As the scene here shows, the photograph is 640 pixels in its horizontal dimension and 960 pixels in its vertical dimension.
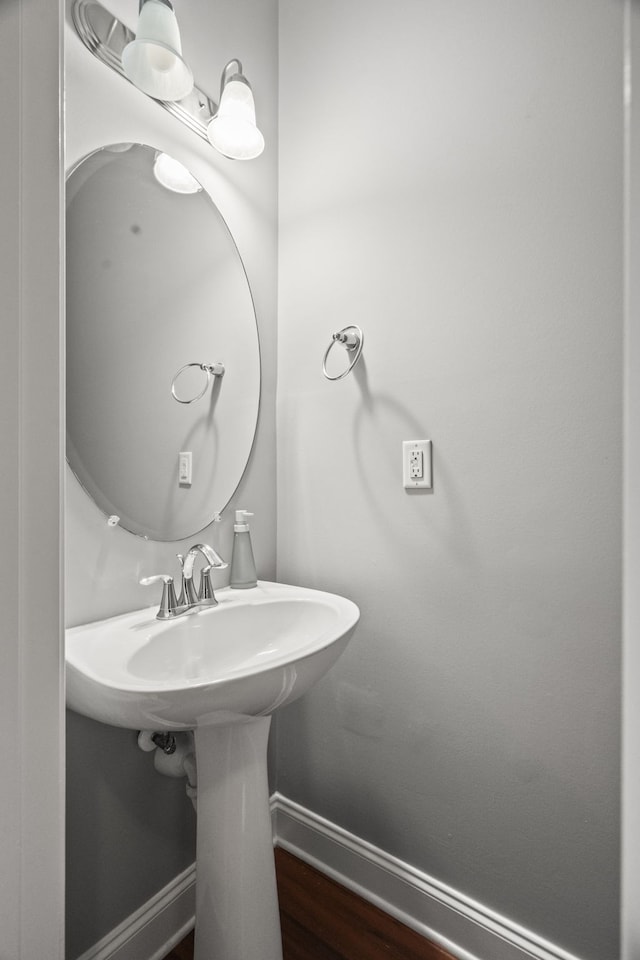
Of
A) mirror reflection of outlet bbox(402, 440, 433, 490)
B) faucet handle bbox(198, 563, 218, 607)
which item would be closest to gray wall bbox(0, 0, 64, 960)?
faucet handle bbox(198, 563, 218, 607)

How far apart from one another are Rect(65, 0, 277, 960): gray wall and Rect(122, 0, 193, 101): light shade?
0.17ft

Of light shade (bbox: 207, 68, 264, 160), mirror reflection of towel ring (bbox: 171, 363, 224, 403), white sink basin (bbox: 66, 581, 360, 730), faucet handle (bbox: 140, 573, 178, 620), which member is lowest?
white sink basin (bbox: 66, 581, 360, 730)

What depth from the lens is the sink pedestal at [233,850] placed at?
85cm

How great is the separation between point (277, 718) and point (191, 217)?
142 cm

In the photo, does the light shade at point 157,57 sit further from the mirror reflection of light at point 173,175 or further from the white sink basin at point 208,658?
the white sink basin at point 208,658

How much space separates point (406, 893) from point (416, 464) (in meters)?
1.03

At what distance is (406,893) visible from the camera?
1062 millimetres

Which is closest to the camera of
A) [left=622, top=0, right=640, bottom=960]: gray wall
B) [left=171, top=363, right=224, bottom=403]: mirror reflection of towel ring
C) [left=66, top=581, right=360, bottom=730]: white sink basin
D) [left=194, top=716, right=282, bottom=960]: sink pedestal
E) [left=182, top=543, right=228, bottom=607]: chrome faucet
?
[left=622, top=0, right=640, bottom=960]: gray wall

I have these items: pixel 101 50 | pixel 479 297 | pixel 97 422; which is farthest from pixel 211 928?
pixel 101 50

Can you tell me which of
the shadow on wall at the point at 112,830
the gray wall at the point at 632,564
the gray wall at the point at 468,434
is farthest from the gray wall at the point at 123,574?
the gray wall at the point at 632,564

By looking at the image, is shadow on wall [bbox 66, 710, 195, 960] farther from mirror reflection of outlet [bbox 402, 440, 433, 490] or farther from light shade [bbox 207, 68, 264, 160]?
light shade [bbox 207, 68, 264, 160]

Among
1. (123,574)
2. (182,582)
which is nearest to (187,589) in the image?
(182,582)

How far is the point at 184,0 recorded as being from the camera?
3.52 ft

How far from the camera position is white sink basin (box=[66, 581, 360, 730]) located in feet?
2.06
